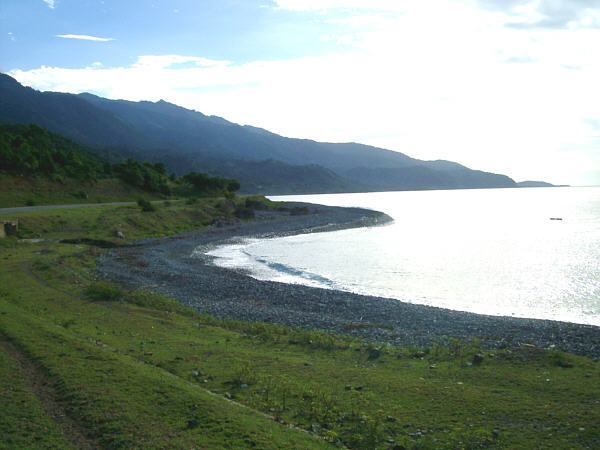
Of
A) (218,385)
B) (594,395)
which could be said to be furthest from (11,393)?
(594,395)

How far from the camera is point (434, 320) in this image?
19578mm

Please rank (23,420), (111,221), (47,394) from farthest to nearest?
(111,221) < (47,394) < (23,420)

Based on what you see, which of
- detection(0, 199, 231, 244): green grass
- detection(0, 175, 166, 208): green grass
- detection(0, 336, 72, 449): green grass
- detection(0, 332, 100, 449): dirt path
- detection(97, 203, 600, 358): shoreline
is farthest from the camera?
detection(0, 175, 166, 208): green grass

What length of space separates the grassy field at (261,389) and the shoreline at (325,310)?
6.38ft

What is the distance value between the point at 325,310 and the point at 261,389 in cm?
1167

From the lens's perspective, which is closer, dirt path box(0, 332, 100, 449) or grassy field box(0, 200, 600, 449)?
dirt path box(0, 332, 100, 449)

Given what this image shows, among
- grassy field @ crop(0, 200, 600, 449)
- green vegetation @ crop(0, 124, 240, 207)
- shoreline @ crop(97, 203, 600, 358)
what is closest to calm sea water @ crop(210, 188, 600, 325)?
shoreline @ crop(97, 203, 600, 358)

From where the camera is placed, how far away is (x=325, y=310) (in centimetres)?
2134

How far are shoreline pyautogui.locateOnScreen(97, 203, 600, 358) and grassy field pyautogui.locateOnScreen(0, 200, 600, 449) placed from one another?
6.38ft

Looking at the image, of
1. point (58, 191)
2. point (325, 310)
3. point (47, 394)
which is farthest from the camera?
point (58, 191)

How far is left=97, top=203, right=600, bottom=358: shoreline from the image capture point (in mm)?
16125

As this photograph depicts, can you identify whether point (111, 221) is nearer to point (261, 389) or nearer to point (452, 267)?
point (452, 267)

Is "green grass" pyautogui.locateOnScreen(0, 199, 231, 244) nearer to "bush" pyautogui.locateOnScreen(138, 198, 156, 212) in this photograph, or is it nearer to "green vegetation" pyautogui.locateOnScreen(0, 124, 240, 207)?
"bush" pyautogui.locateOnScreen(138, 198, 156, 212)

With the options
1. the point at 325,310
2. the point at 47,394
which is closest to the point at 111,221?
the point at 325,310
